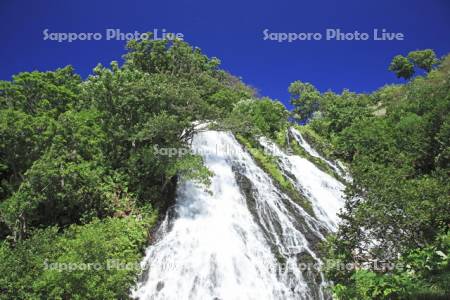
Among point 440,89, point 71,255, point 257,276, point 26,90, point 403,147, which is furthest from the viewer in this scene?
point 440,89

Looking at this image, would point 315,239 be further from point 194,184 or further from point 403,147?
point 403,147

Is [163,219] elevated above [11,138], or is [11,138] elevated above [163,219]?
[11,138]

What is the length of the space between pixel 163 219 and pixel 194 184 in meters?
2.85

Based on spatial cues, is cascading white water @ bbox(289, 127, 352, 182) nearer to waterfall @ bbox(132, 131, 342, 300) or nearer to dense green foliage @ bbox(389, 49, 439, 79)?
waterfall @ bbox(132, 131, 342, 300)

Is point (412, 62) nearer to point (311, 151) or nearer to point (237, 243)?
point (311, 151)

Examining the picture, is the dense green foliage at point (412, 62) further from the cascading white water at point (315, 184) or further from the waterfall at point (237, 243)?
the waterfall at point (237, 243)

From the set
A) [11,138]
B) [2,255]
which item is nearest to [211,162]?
[11,138]

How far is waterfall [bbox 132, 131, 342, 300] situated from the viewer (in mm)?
13172

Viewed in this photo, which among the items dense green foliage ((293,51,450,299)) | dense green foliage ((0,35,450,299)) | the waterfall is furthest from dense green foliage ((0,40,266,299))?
dense green foliage ((293,51,450,299))

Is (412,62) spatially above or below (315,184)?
above

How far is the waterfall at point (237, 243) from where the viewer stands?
13.2 m

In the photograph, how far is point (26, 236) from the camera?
46.3 ft

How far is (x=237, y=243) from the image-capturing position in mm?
15086

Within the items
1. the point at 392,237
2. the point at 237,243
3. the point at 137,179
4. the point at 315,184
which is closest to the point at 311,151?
the point at 315,184
